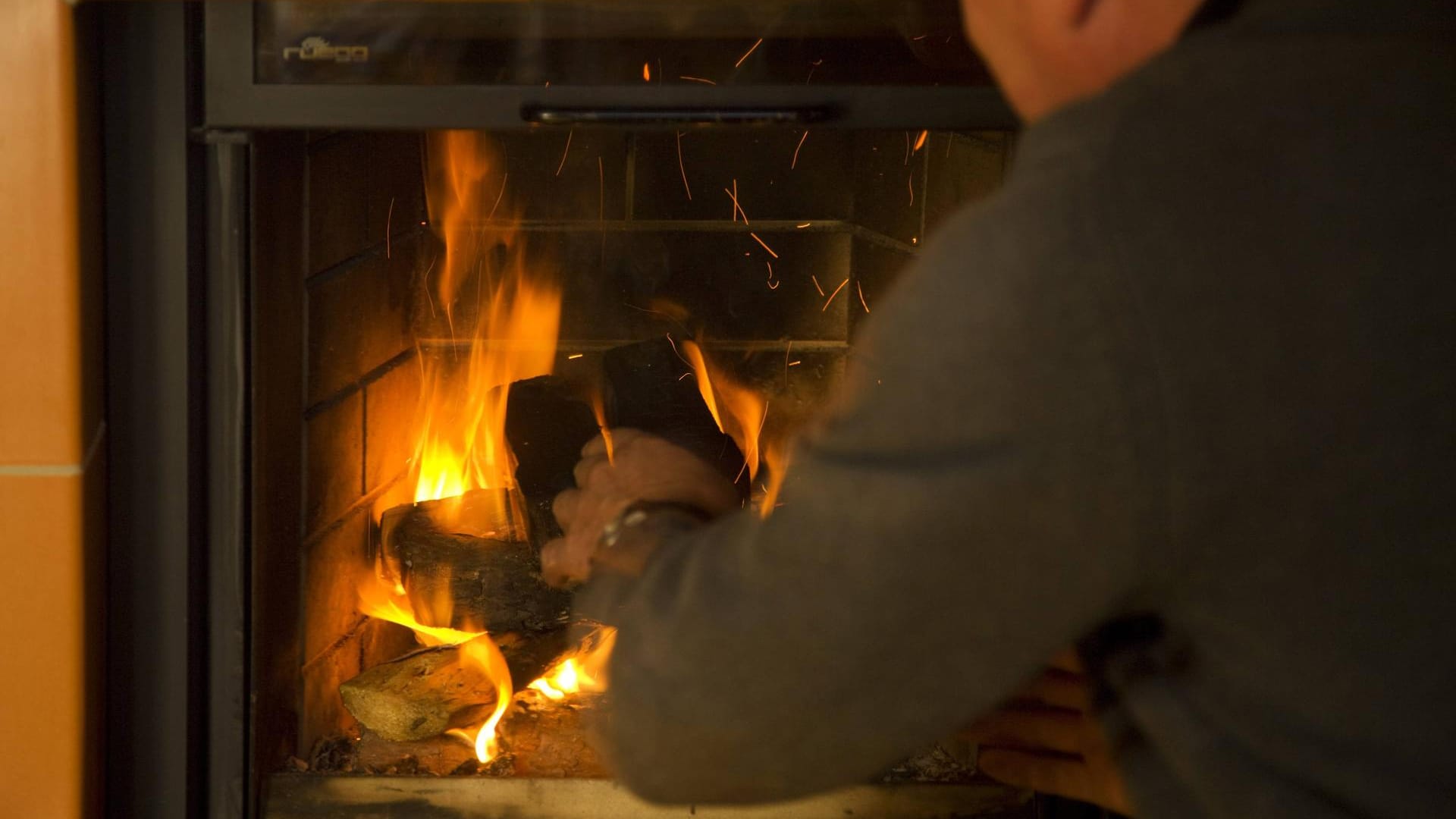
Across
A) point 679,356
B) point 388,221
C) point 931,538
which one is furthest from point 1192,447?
point 388,221

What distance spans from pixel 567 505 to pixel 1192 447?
1.79ft

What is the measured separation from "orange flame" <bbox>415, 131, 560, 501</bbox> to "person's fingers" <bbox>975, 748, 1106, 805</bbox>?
28.9 inches

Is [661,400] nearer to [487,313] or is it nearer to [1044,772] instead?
[487,313]

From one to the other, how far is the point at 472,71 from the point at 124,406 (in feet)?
1.43

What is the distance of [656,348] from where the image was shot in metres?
1.54

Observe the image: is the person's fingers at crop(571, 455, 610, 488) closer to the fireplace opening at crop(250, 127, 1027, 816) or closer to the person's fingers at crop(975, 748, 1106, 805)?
the fireplace opening at crop(250, 127, 1027, 816)

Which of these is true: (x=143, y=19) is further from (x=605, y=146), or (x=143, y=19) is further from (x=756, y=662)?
(x=756, y=662)

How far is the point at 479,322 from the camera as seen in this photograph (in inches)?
65.2

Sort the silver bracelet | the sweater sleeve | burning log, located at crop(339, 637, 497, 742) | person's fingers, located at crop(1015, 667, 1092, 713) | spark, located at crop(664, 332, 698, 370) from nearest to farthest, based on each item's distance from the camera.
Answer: the sweater sleeve → the silver bracelet → person's fingers, located at crop(1015, 667, 1092, 713) → burning log, located at crop(339, 637, 497, 742) → spark, located at crop(664, 332, 698, 370)

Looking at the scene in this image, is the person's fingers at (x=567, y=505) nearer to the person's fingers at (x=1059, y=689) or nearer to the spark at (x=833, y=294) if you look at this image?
the person's fingers at (x=1059, y=689)

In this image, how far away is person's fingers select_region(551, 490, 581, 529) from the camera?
38.6 inches

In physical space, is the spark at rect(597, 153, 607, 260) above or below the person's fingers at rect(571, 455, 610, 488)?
above

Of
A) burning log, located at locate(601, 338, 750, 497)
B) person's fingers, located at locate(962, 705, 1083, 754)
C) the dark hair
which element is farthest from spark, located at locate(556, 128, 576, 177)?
the dark hair

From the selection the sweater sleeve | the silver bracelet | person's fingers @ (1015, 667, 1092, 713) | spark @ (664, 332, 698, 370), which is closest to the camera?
the sweater sleeve
